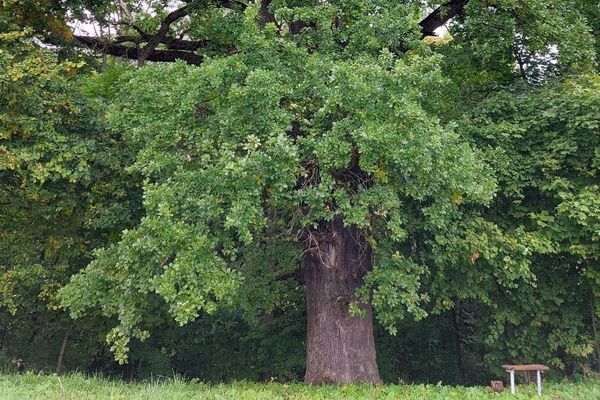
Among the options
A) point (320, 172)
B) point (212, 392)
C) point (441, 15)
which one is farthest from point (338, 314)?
point (441, 15)

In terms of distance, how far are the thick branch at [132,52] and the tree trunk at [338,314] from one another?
555 centimetres

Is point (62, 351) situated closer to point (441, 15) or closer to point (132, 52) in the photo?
point (132, 52)

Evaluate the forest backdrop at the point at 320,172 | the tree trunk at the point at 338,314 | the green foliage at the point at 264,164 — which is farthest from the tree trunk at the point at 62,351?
the tree trunk at the point at 338,314

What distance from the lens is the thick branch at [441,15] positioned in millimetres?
9662

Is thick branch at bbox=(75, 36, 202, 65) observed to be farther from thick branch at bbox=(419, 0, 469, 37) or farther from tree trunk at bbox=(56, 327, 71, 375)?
tree trunk at bbox=(56, 327, 71, 375)

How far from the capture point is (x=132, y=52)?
1152cm

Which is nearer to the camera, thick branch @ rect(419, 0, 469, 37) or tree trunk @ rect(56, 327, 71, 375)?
thick branch @ rect(419, 0, 469, 37)

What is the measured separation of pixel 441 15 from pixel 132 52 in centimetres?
681

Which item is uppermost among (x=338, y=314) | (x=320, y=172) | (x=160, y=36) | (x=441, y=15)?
(x=160, y=36)

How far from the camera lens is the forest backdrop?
238 inches

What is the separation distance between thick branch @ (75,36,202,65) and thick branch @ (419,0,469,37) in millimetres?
4897

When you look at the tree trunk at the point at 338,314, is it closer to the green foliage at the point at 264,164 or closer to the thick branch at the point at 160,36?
the green foliage at the point at 264,164

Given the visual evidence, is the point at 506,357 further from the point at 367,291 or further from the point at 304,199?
the point at 304,199

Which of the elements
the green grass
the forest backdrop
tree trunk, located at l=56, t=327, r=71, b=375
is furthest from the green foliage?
tree trunk, located at l=56, t=327, r=71, b=375
